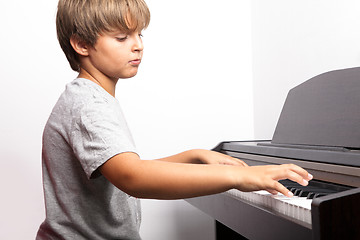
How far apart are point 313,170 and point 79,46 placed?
0.71 metres

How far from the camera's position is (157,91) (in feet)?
8.43

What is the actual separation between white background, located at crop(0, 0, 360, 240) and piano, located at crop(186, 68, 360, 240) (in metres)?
0.69

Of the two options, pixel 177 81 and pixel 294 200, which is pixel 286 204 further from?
pixel 177 81

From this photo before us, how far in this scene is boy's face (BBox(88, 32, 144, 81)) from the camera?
3.68 feet

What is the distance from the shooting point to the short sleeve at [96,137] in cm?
92

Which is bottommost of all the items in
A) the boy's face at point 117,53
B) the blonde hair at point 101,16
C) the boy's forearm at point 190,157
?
the boy's forearm at point 190,157

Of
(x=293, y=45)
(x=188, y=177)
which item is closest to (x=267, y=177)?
(x=188, y=177)

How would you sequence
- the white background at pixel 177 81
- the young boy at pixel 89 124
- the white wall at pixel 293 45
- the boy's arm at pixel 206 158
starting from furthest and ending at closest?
the white background at pixel 177 81
the white wall at pixel 293 45
the boy's arm at pixel 206 158
the young boy at pixel 89 124

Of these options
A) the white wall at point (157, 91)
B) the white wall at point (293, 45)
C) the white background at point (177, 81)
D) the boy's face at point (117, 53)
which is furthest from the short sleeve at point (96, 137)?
the white wall at point (157, 91)

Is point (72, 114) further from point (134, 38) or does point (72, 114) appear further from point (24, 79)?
point (24, 79)

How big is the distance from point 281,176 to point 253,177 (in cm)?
6

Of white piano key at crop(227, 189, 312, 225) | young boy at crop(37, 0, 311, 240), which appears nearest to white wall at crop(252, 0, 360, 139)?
white piano key at crop(227, 189, 312, 225)

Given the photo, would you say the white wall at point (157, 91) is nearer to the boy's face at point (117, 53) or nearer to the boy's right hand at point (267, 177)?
the boy's face at point (117, 53)

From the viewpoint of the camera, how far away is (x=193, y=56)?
2639mm
